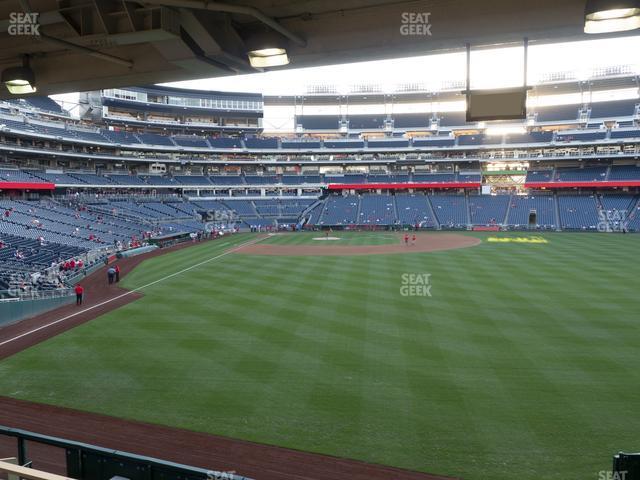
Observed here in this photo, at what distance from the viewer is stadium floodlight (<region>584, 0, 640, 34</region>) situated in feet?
12.9

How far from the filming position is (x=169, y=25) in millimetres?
5125

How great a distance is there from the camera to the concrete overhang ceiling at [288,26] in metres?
4.89

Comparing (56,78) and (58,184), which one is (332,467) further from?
(58,184)

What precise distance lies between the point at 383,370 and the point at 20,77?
11426mm

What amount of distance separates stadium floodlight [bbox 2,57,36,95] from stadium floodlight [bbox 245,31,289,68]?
343cm

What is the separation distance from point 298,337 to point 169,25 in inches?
515

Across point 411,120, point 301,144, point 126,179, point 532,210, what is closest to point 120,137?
point 126,179

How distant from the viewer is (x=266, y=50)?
5.27 metres

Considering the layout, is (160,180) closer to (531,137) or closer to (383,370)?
(531,137)

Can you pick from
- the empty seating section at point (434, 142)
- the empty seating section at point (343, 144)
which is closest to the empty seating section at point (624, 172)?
the empty seating section at point (434, 142)

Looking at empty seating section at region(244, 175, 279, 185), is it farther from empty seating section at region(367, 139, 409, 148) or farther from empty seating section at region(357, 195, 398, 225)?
empty seating section at region(367, 139, 409, 148)

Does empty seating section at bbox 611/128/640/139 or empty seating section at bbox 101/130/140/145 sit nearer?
empty seating section at bbox 611/128/640/139

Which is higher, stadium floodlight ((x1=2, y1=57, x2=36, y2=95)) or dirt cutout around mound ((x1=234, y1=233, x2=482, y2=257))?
stadium floodlight ((x1=2, y1=57, x2=36, y2=95))

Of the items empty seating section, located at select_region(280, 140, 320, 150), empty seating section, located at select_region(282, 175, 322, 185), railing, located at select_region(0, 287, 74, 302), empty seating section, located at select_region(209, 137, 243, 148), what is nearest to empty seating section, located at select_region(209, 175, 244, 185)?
empty seating section, located at select_region(209, 137, 243, 148)
